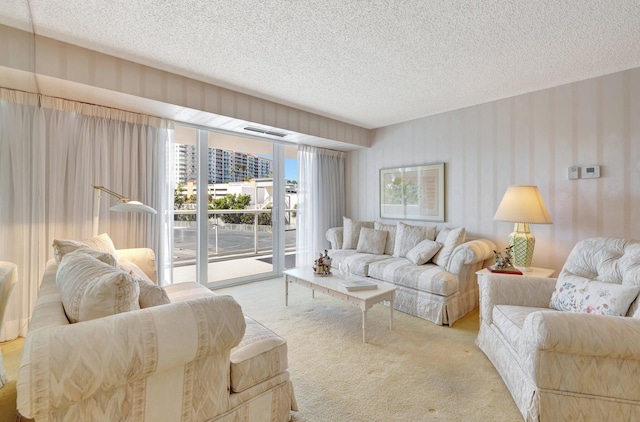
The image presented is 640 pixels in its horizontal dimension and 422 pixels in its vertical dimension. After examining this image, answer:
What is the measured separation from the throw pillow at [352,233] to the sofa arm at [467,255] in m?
1.62

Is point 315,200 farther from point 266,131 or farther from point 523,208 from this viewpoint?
point 523,208

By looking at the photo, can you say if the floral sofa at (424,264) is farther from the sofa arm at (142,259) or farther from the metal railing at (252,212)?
the sofa arm at (142,259)

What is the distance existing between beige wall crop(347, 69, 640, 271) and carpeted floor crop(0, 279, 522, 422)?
1381mm

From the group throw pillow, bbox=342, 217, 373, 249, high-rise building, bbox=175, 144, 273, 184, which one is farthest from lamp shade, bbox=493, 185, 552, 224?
high-rise building, bbox=175, 144, 273, 184

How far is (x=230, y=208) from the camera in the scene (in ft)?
14.8

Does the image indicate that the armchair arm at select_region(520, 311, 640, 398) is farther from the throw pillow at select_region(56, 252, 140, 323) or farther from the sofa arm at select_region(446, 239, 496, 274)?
the throw pillow at select_region(56, 252, 140, 323)

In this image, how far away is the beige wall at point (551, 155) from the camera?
2889 mm

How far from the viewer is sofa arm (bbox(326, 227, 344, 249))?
15.7 ft

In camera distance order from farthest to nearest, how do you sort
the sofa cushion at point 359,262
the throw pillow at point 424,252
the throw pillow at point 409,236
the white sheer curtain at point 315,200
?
the white sheer curtain at point 315,200 < the throw pillow at point 409,236 < the sofa cushion at point 359,262 < the throw pillow at point 424,252

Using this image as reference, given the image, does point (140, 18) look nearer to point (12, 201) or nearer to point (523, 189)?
point (12, 201)

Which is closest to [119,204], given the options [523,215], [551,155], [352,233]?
[352,233]

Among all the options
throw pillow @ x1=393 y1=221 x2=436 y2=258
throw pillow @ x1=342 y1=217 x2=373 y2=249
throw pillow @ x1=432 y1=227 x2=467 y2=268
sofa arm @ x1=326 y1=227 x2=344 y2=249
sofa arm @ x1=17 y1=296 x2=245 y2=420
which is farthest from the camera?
sofa arm @ x1=326 y1=227 x2=344 y2=249

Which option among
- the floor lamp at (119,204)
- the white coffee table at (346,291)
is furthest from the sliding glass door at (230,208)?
the white coffee table at (346,291)

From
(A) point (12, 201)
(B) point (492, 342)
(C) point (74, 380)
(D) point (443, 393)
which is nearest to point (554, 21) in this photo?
(B) point (492, 342)
